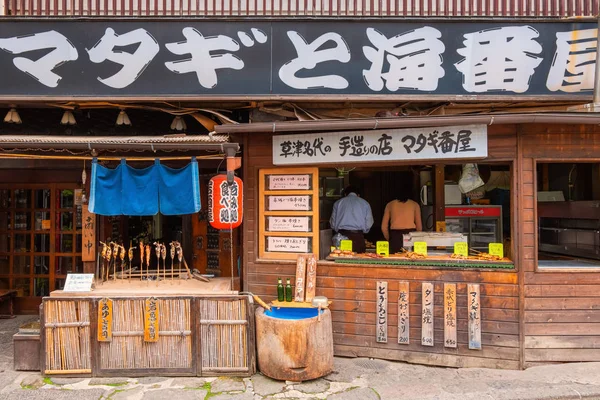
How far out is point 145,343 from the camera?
6.09 meters

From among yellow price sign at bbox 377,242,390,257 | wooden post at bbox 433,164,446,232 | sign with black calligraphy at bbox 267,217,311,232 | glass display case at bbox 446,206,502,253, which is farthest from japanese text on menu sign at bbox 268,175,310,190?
glass display case at bbox 446,206,502,253

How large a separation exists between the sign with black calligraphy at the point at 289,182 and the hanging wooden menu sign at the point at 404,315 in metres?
2.31

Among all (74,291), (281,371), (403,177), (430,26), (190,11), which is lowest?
(281,371)

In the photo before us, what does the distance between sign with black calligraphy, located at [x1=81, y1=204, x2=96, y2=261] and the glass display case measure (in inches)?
317

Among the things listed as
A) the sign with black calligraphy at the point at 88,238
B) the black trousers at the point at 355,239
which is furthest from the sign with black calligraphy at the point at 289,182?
the sign with black calligraphy at the point at 88,238

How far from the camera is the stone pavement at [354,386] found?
18.0 ft

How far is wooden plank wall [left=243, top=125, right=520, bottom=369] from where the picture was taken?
20.8ft

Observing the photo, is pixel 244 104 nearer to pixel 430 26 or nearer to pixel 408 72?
pixel 408 72

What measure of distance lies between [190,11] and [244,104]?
1.79 m

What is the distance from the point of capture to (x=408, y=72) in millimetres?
6637

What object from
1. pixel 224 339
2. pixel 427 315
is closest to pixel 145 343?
pixel 224 339

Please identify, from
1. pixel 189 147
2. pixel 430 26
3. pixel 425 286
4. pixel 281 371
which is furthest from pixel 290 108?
pixel 281 371

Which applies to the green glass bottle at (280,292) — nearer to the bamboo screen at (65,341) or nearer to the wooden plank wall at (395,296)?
the wooden plank wall at (395,296)

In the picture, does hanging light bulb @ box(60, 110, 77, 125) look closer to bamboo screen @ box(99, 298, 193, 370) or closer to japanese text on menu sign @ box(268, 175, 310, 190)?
bamboo screen @ box(99, 298, 193, 370)
